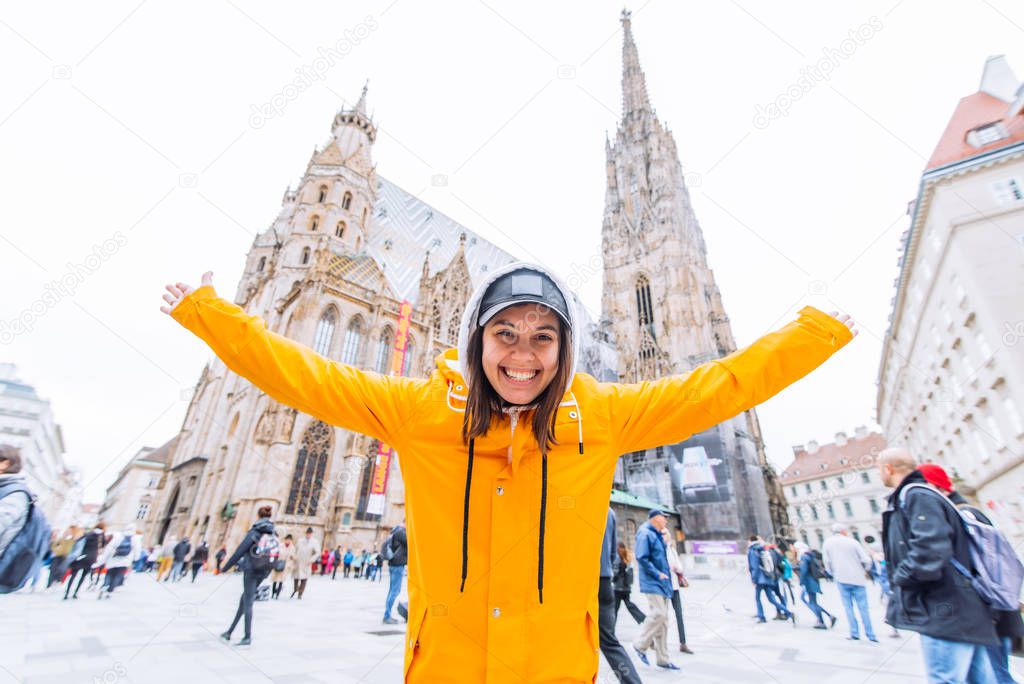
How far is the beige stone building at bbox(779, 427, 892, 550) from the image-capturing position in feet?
139

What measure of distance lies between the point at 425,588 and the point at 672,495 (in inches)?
1214

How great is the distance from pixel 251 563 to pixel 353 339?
19669 mm

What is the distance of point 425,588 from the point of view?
125cm

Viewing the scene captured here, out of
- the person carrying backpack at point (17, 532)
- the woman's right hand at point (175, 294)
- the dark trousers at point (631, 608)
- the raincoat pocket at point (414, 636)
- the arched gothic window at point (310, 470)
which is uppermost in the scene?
the arched gothic window at point (310, 470)

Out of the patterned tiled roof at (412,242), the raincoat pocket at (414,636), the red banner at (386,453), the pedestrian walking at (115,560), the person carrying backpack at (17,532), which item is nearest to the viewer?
the raincoat pocket at (414,636)

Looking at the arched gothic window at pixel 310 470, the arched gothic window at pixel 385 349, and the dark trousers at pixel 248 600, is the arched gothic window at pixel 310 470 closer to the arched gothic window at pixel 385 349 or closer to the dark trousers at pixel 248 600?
the arched gothic window at pixel 385 349

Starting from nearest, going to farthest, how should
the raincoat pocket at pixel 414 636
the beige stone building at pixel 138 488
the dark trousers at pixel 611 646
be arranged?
the raincoat pocket at pixel 414 636 < the dark trousers at pixel 611 646 < the beige stone building at pixel 138 488

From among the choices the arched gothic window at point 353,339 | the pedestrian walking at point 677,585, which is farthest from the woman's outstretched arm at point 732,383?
the arched gothic window at point 353,339

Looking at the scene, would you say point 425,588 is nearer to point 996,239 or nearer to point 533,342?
point 533,342

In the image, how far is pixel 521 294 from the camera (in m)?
1.47

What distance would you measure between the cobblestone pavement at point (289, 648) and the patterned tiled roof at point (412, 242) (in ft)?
74.5

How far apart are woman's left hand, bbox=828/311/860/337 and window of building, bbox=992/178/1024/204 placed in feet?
75.0

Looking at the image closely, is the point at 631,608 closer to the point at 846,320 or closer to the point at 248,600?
the point at 248,600

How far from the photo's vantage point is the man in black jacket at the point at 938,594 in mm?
2529
